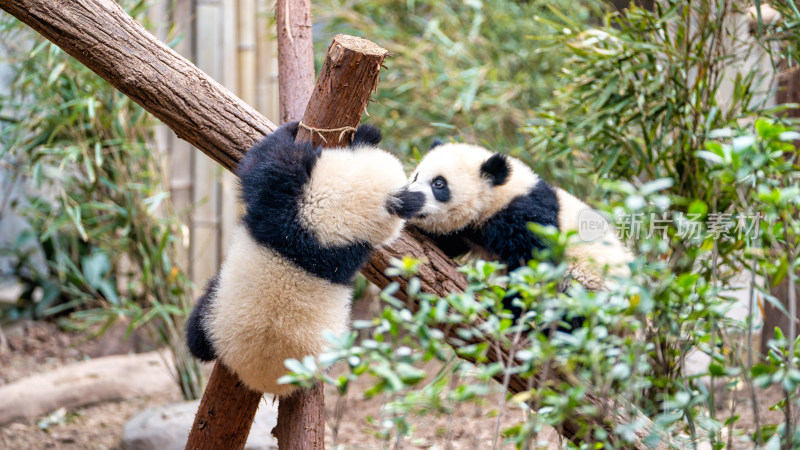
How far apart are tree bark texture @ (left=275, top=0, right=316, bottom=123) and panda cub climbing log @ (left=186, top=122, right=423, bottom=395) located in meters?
0.41

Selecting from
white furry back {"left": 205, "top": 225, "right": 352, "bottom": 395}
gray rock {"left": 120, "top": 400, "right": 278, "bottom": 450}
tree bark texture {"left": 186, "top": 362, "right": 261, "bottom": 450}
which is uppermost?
white furry back {"left": 205, "top": 225, "right": 352, "bottom": 395}

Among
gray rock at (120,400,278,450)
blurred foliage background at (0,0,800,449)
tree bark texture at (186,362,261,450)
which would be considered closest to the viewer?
blurred foliage background at (0,0,800,449)

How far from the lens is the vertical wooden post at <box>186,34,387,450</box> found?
161 centimetres

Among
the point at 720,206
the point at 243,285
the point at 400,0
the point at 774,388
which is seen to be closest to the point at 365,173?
the point at 243,285

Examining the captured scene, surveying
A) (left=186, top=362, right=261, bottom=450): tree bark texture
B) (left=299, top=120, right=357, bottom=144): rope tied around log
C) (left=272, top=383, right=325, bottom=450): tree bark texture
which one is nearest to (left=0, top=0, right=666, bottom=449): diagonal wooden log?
(left=299, top=120, right=357, bottom=144): rope tied around log

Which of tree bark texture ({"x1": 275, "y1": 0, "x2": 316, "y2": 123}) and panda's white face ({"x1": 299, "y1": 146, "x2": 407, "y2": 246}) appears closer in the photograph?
panda's white face ({"x1": 299, "y1": 146, "x2": 407, "y2": 246})

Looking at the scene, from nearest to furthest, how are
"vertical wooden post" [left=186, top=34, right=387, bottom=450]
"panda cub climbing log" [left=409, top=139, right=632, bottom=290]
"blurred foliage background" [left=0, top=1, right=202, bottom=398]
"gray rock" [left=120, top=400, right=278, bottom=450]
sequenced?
"vertical wooden post" [left=186, top=34, right=387, bottom=450] → "panda cub climbing log" [left=409, top=139, right=632, bottom=290] → "gray rock" [left=120, top=400, right=278, bottom=450] → "blurred foliage background" [left=0, top=1, right=202, bottom=398]

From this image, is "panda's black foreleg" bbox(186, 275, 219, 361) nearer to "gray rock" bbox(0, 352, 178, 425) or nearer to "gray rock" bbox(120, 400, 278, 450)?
"gray rock" bbox(120, 400, 278, 450)

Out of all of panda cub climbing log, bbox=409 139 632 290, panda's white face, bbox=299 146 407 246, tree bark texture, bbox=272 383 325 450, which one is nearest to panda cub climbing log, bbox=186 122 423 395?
panda's white face, bbox=299 146 407 246

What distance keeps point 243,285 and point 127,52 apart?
665mm

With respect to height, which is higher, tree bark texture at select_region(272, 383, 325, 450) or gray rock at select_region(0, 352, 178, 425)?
tree bark texture at select_region(272, 383, 325, 450)

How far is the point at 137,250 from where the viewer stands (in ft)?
10.8

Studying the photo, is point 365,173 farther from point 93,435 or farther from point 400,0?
point 400,0

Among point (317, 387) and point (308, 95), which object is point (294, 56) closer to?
point (308, 95)
